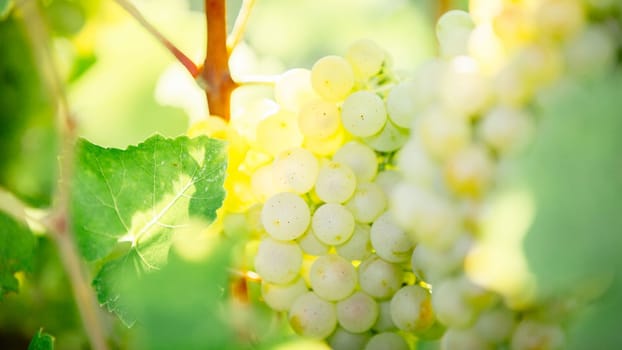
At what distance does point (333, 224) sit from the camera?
0.57 m

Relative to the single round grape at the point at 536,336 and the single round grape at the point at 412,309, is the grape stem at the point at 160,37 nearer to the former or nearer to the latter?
the single round grape at the point at 412,309

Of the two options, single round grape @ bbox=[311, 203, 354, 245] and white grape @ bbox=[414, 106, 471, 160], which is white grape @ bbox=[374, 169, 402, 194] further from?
white grape @ bbox=[414, 106, 471, 160]

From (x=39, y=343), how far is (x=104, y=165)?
152 mm

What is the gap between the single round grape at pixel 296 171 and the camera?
583 mm

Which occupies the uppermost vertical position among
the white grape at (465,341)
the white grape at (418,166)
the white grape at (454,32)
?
the white grape at (454,32)

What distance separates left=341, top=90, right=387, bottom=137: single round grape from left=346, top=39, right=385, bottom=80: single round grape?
0.10 feet

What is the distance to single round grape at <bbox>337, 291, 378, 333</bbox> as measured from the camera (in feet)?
1.93

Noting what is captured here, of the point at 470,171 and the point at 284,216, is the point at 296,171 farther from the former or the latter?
the point at 470,171

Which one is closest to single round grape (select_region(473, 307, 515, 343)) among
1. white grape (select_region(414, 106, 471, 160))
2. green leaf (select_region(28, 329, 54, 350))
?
white grape (select_region(414, 106, 471, 160))

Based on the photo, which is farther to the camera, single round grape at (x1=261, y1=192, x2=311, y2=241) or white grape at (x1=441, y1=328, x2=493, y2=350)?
single round grape at (x1=261, y1=192, x2=311, y2=241)

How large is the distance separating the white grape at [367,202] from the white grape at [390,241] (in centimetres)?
1

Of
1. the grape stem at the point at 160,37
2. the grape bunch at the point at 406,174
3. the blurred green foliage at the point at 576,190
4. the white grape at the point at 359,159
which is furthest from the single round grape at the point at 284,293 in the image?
the blurred green foliage at the point at 576,190

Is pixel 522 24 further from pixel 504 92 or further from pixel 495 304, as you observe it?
pixel 495 304

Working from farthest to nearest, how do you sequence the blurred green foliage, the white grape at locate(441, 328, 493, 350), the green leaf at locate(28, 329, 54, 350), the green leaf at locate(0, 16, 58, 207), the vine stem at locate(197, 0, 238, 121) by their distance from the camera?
1. the green leaf at locate(0, 16, 58, 207)
2. the vine stem at locate(197, 0, 238, 121)
3. the green leaf at locate(28, 329, 54, 350)
4. the white grape at locate(441, 328, 493, 350)
5. the blurred green foliage
